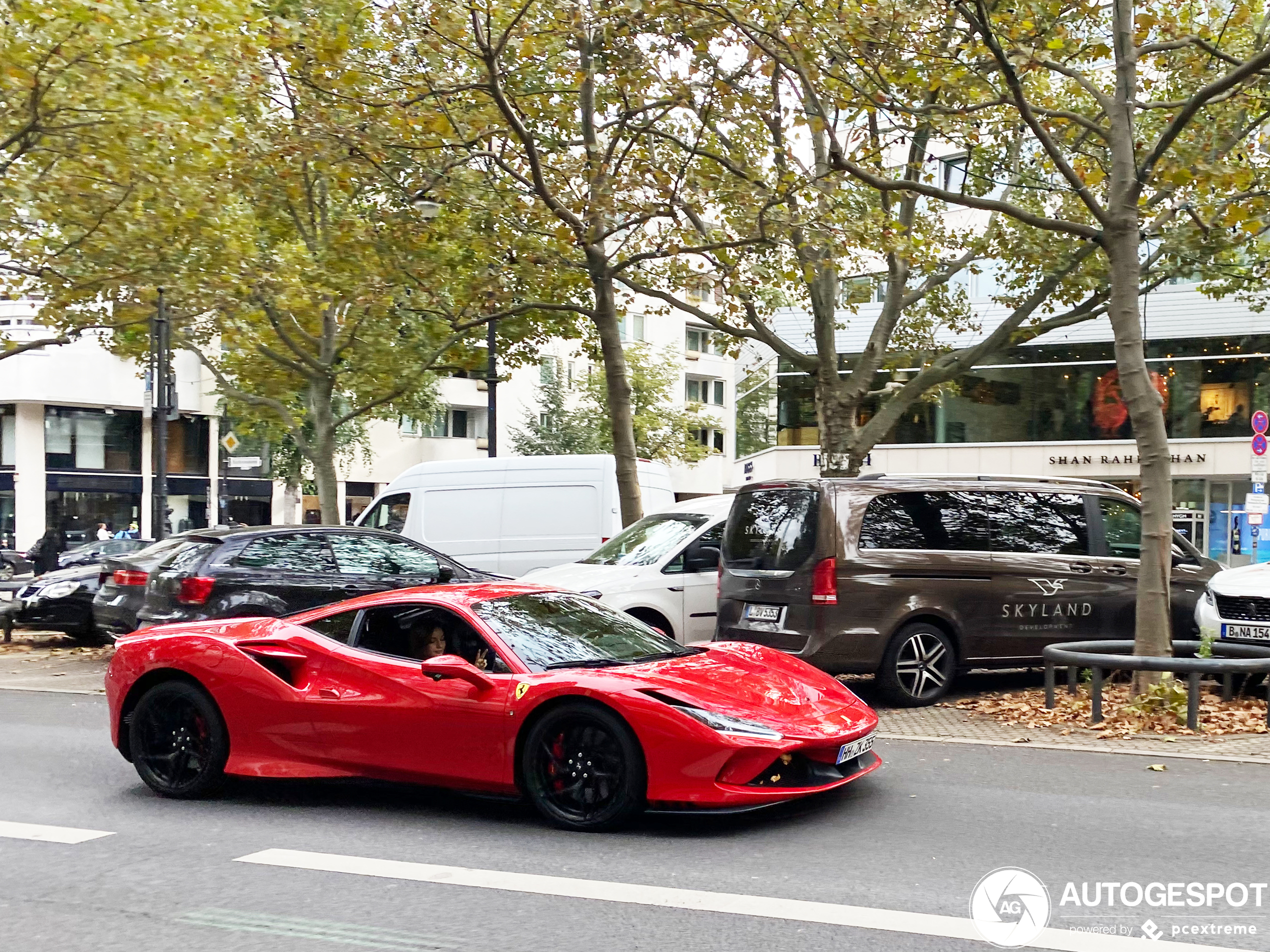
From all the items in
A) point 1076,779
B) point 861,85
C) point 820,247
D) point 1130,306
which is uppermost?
point 861,85

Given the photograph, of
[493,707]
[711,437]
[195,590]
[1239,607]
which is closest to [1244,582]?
[1239,607]

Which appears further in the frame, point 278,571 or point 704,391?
point 704,391

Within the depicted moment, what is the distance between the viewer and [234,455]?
4822 centimetres

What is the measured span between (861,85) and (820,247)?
2.71 m

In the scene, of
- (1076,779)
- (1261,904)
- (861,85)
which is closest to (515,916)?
(1261,904)

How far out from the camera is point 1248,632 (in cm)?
1085

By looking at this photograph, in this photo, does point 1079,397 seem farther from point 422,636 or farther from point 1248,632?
point 422,636

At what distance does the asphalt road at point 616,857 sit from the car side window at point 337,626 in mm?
948

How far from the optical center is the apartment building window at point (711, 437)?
66062mm

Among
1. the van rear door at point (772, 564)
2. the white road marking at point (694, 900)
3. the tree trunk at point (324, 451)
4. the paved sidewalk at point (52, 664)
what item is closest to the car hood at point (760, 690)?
the white road marking at point (694, 900)

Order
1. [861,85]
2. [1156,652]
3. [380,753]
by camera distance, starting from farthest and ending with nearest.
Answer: [861,85], [1156,652], [380,753]

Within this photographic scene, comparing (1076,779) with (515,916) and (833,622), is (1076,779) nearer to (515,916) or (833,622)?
(833,622)

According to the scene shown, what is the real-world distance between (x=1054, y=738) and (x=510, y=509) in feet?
34.1
